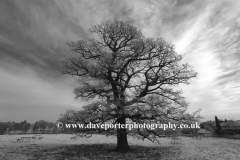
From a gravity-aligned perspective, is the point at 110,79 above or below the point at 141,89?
above

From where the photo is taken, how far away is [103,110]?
10.5m

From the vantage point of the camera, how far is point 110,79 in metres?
12.9

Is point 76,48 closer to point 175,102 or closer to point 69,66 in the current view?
point 69,66

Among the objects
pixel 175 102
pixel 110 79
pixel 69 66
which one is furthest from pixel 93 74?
pixel 175 102

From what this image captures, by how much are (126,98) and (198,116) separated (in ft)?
17.4

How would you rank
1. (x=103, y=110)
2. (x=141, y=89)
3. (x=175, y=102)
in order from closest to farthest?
1. (x=103, y=110)
2. (x=175, y=102)
3. (x=141, y=89)

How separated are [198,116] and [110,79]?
7.21 metres

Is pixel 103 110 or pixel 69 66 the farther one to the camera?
pixel 69 66

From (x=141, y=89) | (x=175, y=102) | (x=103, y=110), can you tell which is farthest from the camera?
(x=141, y=89)

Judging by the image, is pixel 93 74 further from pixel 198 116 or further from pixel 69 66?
pixel 198 116

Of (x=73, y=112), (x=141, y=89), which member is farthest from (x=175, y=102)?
(x=73, y=112)

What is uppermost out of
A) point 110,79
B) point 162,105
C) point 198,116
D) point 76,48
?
point 76,48

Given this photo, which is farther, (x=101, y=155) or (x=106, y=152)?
(x=106, y=152)

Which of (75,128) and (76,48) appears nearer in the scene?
(75,128)
